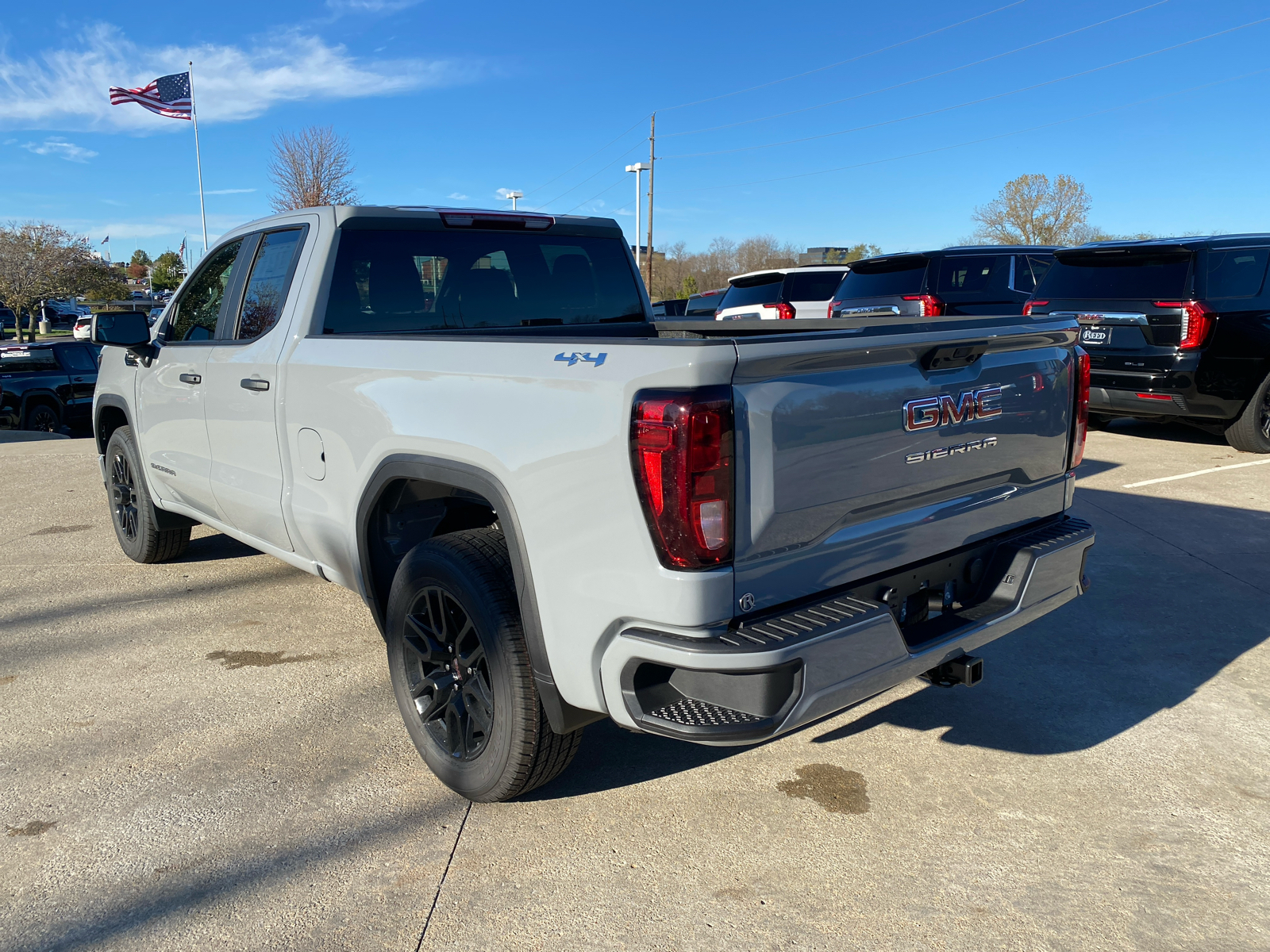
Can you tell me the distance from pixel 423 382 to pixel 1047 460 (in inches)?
83.1

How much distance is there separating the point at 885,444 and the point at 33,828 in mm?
2827

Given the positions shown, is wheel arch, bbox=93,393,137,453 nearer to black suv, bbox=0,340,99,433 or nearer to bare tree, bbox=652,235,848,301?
black suv, bbox=0,340,99,433

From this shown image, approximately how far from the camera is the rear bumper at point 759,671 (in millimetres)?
2217

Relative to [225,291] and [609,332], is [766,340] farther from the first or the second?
[225,291]

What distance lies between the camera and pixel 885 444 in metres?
2.54

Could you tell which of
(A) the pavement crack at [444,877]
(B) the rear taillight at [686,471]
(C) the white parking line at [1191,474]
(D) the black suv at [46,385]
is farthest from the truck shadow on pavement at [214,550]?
(D) the black suv at [46,385]

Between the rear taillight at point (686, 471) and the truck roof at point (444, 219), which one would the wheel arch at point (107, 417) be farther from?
the rear taillight at point (686, 471)

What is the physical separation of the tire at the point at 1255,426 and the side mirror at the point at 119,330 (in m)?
8.94

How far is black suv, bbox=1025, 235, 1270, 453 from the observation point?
325 inches

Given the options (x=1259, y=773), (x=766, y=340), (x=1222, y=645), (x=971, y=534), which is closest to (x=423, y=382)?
(x=766, y=340)

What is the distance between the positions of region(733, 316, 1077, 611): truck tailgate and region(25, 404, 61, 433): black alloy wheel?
15146mm

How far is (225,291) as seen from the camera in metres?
4.43

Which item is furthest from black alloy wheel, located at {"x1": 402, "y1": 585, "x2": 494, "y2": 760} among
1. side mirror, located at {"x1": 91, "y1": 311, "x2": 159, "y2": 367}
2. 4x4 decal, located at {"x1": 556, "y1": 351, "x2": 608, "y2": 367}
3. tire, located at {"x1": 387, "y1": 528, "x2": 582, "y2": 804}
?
side mirror, located at {"x1": 91, "y1": 311, "x2": 159, "y2": 367}

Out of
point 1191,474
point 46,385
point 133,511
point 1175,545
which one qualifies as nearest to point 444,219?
point 133,511
